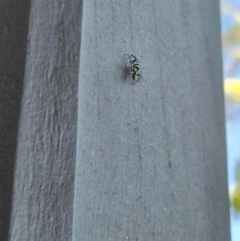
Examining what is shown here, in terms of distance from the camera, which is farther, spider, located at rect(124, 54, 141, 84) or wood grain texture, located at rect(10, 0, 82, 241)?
spider, located at rect(124, 54, 141, 84)

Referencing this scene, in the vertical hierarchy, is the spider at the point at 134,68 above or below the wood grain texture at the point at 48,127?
above

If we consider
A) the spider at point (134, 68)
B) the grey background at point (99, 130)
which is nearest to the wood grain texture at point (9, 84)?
the grey background at point (99, 130)

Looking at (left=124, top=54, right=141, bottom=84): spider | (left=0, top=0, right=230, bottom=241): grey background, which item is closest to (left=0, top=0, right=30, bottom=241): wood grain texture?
(left=0, top=0, right=230, bottom=241): grey background

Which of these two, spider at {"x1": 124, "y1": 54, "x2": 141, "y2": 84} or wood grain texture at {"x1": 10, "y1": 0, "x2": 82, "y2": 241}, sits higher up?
spider at {"x1": 124, "y1": 54, "x2": 141, "y2": 84}

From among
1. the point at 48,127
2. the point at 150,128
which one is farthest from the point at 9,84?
the point at 150,128

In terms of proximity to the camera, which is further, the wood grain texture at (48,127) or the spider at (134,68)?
the spider at (134,68)

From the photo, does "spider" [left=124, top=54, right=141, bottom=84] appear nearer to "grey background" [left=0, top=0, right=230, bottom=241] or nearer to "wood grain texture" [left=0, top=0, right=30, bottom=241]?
"grey background" [left=0, top=0, right=230, bottom=241]

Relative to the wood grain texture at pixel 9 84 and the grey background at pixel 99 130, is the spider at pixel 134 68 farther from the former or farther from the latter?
the wood grain texture at pixel 9 84

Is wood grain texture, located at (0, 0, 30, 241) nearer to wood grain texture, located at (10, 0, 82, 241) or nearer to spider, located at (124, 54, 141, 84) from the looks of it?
wood grain texture, located at (10, 0, 82, 241)
